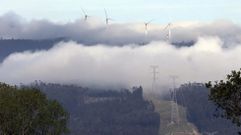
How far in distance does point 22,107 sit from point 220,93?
260 feet

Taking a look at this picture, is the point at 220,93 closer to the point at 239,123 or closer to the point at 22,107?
the point at 239,123

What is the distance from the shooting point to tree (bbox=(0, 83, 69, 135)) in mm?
143125

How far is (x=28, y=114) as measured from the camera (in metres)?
148

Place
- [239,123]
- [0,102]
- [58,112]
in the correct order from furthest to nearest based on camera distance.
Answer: [58,112] → [0,102] → [239,123]

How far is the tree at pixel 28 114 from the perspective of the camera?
5635 inches

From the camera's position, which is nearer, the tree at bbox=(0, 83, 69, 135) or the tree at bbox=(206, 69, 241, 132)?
the tree at bbox=(206, 69, 241, 132)

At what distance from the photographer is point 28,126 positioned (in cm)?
14625

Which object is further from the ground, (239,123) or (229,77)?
(229,77)

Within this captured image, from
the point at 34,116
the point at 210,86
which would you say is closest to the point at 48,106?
the point at 34,116

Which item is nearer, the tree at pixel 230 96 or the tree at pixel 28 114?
the tree at pixel 230 96

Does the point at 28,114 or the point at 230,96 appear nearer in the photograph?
the point at 230,96

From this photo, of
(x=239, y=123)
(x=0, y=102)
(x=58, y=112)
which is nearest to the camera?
(x=239, y=123)

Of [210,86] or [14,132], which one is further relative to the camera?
[14,132]

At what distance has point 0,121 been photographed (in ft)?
470
